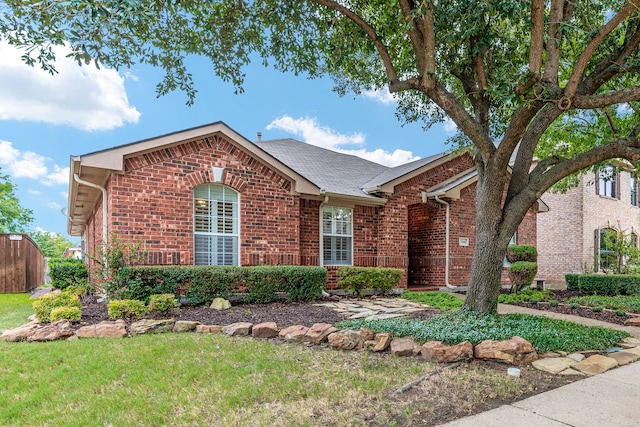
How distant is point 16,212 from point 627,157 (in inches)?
1407

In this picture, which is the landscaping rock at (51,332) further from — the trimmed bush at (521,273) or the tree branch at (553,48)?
the trimmed bush at (521,273)

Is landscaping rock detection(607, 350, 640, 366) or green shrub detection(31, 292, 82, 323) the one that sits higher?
green shrub detection(31, 292, 82, 323)

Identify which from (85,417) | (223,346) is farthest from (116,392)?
(223,346)

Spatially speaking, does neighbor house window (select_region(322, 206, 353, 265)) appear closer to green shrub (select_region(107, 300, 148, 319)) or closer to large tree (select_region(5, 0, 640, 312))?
large tree (select_region(5, 0, 640, 312))

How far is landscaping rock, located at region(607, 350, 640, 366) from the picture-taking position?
16.2 feet

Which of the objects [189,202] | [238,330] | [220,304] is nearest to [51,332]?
[238,330]

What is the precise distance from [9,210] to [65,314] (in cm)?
Answer: 2875

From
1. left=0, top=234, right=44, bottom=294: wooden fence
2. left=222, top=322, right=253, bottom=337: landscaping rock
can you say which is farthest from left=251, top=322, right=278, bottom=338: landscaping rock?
left=0, top=234, right=44, bottom=294: wooden fence

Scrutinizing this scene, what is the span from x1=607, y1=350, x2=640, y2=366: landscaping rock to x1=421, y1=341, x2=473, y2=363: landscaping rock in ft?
6.55

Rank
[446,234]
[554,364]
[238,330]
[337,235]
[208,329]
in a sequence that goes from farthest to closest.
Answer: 1. [446,234]
2. [337,235]
3. [208,329]
4. [238,330]
5. [554,364]

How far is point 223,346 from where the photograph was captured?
504 centimetres

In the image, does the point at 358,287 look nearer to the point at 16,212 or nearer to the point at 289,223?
the point at 289,223

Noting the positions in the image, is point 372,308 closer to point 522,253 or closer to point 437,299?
point 437,299

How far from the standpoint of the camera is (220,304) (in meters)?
7.97
